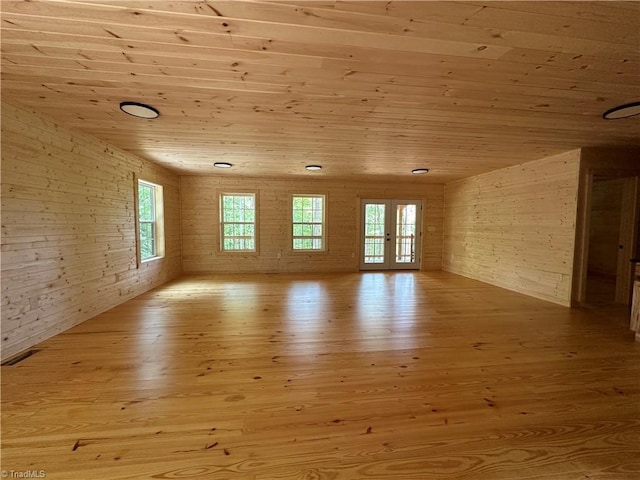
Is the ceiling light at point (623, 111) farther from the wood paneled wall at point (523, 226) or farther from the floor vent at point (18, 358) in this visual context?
the floor vent at point (18, 358)

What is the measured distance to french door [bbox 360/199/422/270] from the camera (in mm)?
7336

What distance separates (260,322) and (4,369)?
86.8 inches

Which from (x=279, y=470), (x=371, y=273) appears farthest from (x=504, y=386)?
(x=371, y=273)

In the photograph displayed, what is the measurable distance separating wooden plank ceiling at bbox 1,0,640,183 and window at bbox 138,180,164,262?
6.25ft

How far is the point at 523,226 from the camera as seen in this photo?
16.0 ft

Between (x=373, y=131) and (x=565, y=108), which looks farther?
(x=373, y=131)

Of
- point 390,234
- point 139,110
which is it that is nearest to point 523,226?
point 390,234

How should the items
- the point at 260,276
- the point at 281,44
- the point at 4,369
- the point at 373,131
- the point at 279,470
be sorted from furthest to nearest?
the point at 260,276 → the point at 373,131 → the point at 4,369 → the point at 281,44 → the point at 279,470

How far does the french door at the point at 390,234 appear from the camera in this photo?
7.34 meters

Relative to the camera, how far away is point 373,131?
329 cm

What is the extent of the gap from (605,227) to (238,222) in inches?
367

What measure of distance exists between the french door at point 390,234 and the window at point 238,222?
2905 mm

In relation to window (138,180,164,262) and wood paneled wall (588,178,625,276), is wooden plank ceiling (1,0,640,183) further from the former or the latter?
wood paneled wall (588,178,625,276)

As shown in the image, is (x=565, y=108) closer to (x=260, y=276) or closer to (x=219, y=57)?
(x=219, y=57)
